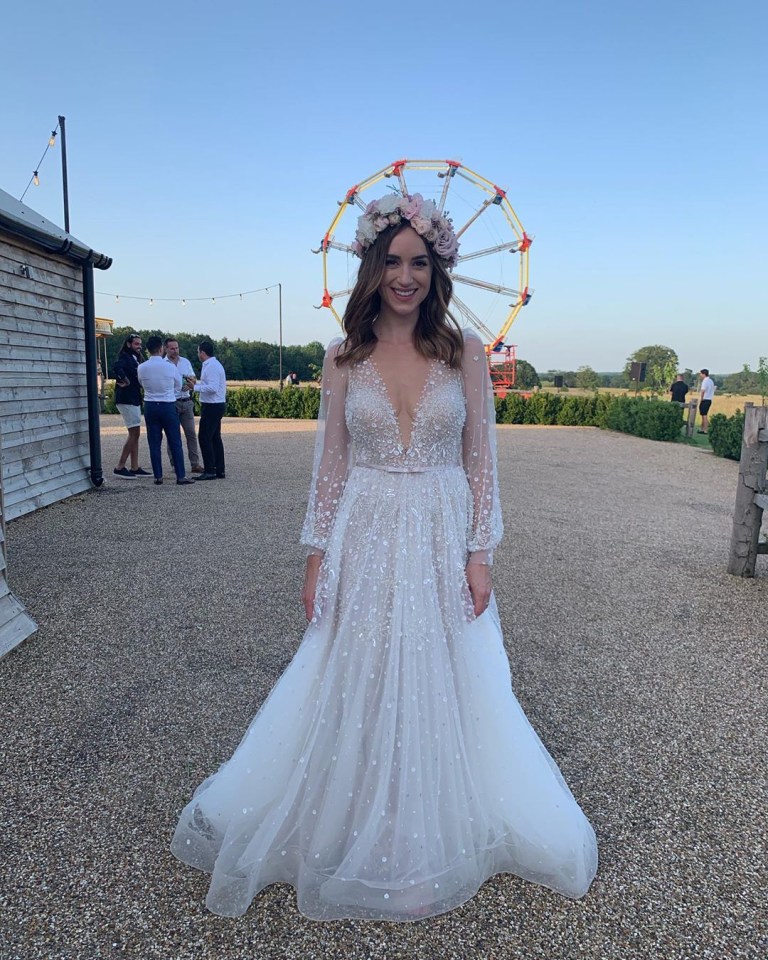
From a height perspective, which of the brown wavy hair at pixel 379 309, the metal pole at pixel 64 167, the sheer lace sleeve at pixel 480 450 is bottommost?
the sheer lace sleeve at pixel 480 450

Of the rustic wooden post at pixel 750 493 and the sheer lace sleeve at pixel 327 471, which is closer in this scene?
the sheer lace sleeve at pixel 327 471

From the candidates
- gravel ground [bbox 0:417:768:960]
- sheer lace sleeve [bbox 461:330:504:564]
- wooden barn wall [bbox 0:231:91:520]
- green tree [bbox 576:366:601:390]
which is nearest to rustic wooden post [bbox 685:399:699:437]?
gravel ground [bbox 0:417:768:960]

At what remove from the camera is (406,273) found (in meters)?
1.88

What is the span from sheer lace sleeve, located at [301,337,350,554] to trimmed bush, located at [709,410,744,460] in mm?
13647

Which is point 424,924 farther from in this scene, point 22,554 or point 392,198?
point 22,554

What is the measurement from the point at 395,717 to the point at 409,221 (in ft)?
4.66

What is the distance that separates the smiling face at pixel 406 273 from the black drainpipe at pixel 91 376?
7.35 meters

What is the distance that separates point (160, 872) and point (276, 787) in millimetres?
449

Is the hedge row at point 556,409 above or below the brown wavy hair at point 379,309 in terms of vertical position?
below

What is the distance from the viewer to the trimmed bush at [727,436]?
1365cm

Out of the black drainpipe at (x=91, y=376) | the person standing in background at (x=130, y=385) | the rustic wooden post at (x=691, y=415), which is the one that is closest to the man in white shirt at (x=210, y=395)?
the person standing in background at (x=130, y=385)

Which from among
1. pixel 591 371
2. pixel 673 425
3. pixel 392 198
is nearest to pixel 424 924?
pixel 392 198

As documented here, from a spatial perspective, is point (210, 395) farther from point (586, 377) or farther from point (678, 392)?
point (586, 377)

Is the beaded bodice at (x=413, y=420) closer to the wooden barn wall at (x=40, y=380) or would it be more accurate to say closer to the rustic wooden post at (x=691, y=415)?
the wooden barn wall at (x=40, y=380)
